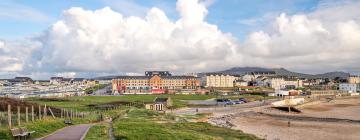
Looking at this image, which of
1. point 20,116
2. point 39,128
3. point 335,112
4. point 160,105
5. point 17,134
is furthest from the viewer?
point 160,105

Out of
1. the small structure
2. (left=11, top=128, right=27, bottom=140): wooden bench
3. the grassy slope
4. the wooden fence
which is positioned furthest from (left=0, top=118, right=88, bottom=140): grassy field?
the small structure

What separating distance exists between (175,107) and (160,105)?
39.3 feet

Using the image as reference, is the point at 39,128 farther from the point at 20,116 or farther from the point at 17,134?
the point at 20,116

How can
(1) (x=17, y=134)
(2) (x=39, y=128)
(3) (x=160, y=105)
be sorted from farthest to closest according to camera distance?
(3) (x=160, y=105) < (2) (x=39, y=128) < (1) (x=17, y=134)

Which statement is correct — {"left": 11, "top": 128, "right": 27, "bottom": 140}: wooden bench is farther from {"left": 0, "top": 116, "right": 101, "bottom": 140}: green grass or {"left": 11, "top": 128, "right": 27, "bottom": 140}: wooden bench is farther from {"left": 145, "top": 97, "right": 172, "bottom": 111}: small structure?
{"left": 145, "top": 97, "right": 172, "bottom": 111}: small structure

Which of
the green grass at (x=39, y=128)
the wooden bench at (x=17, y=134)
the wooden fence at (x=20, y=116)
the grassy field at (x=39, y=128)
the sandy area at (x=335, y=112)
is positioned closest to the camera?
the wooden bench at (x=17, y=134)

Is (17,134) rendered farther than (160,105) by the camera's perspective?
No

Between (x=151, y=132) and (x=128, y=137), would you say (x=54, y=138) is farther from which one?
(x=151, y=132)

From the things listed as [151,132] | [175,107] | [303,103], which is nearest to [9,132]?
[151,132]

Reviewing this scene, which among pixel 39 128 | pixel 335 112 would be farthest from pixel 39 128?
pixel 335 112

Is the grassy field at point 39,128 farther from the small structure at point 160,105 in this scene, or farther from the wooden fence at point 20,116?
the small structure at point 160,105

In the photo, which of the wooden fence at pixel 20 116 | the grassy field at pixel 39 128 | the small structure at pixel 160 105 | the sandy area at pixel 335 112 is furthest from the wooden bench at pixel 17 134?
the small structure at pixel 160 105

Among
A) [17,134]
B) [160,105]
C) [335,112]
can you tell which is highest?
[17,134]

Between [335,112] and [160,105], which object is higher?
[160,105]
